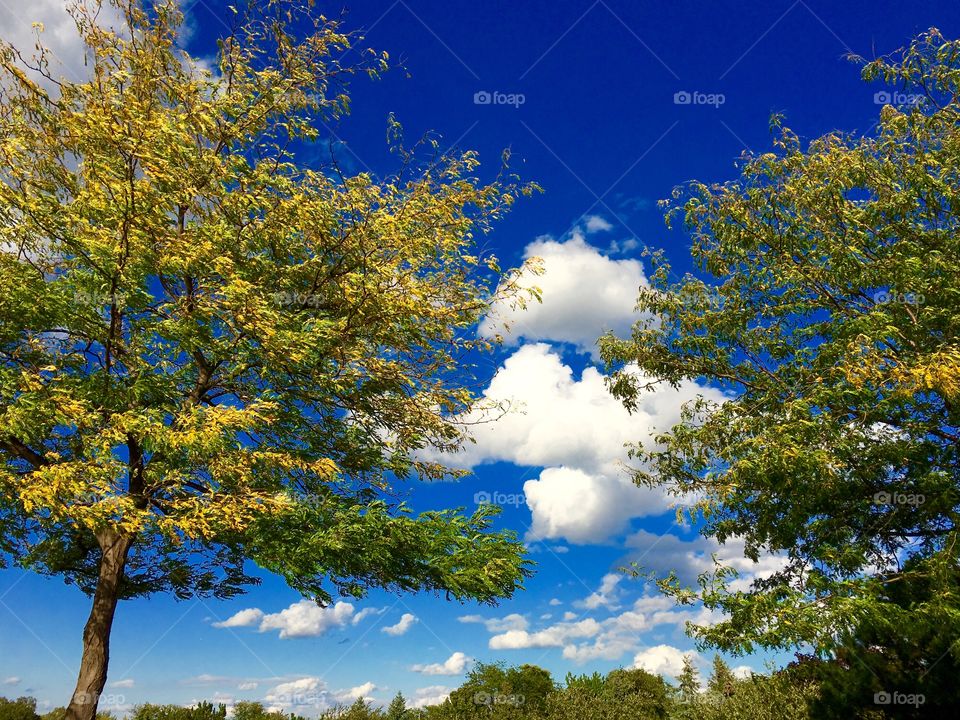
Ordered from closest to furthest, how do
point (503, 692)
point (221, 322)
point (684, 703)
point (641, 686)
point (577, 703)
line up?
point (221, 322) → point (684, 703) → point (577, 703) → point (503, 692) → point (641, 686)

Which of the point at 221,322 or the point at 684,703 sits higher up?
the point at 221,322

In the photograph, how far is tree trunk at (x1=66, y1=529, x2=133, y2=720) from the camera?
12.7 meters

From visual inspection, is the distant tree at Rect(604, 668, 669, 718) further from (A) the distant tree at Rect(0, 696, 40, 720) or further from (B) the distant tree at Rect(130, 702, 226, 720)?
(A) the distant tree at Rect(0, 696, 40, 720)

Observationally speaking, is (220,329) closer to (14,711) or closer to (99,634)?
(99,634)

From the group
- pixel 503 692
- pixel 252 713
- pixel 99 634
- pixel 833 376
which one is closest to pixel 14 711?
pixel 252 713

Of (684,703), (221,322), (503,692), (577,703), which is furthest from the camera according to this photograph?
(503,692)

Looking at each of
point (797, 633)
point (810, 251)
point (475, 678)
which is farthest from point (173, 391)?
point (475, 678)

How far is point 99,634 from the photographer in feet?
43.6

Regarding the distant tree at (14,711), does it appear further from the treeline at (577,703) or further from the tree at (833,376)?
the tree at (833,376)

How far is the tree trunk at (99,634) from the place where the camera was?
12734 mm

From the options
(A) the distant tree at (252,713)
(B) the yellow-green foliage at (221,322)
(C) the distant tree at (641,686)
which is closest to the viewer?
(B) the yellow-green foliage at (221,322)

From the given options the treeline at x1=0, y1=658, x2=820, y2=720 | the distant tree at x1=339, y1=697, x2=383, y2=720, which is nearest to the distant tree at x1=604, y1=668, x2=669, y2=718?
the treeline at x1=0, y1=658, x2=820, y2=720

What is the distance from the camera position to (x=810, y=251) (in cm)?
1612

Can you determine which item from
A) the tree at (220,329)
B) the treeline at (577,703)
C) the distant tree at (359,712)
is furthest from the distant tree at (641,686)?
the tree at (220,329)
